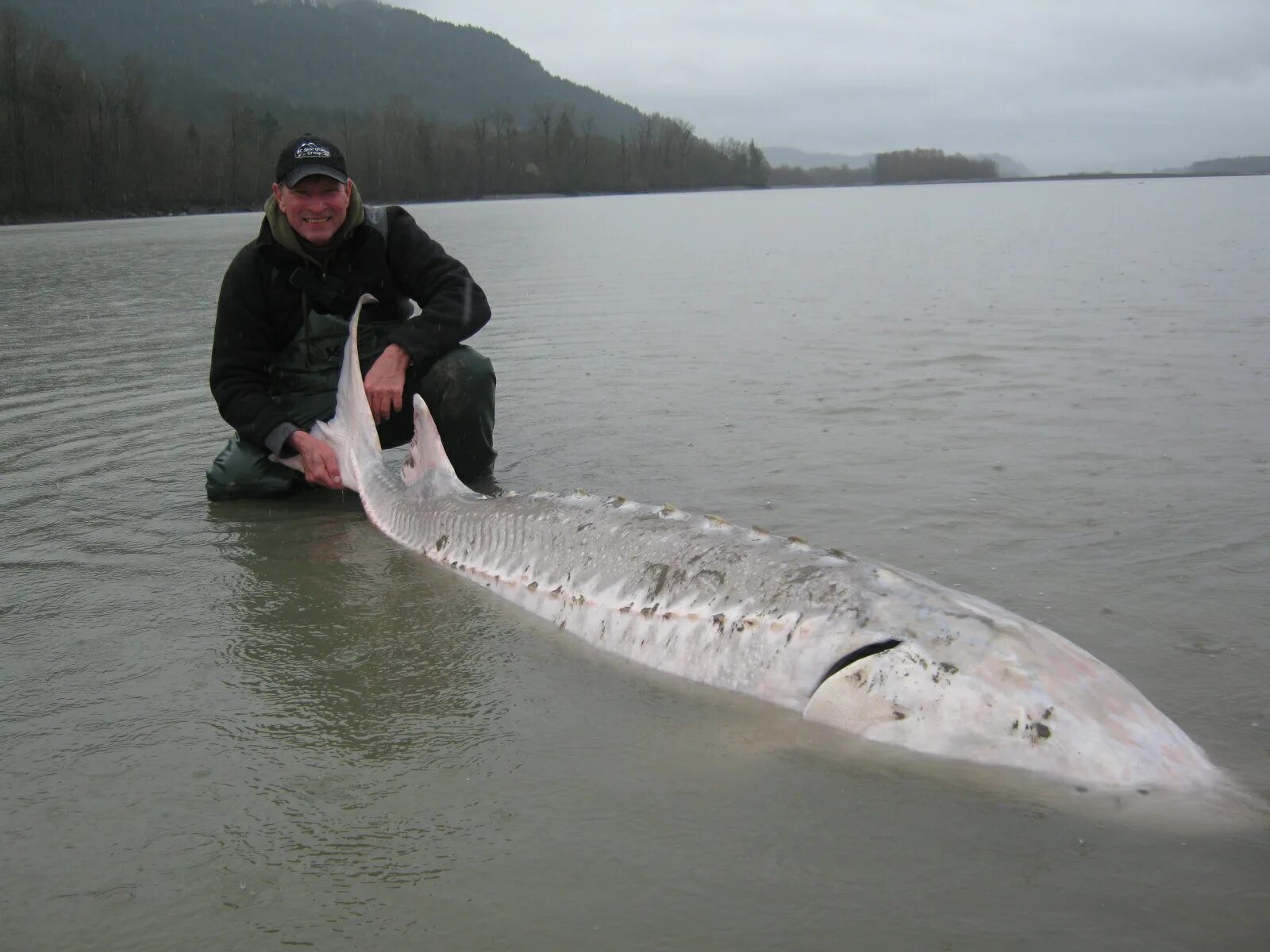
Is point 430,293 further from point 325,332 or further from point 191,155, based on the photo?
point 191,155

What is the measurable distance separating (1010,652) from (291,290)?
3851 millimetres

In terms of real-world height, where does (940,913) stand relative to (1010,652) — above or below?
below

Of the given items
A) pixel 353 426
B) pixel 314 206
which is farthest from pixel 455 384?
pixel 314 206

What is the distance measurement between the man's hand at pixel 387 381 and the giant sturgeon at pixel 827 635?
1194 millimetres

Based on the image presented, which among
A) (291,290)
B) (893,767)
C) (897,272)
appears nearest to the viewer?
(893,767)

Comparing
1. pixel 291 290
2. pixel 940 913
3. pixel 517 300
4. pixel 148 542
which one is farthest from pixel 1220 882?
pixel 517 300

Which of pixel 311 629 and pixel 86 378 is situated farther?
pixel 86 378

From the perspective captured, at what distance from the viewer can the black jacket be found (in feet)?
16.6

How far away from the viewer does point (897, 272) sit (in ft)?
52.7

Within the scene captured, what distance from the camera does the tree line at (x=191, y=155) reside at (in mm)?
65312

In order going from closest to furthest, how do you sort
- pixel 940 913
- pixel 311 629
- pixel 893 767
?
pixel 940 913 → pixel 893 767 → pixel 311 629

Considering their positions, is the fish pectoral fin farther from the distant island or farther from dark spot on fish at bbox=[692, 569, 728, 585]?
the distant island

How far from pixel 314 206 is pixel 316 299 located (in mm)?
528

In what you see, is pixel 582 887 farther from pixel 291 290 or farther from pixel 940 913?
pixel 291 290
